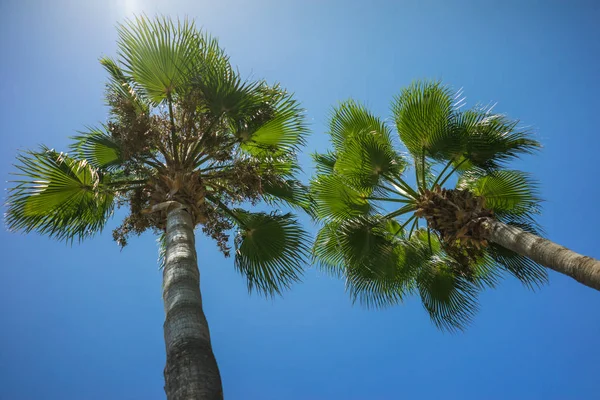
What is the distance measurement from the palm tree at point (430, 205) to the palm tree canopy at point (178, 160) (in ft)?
4.09

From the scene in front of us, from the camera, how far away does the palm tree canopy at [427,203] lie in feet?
27.9

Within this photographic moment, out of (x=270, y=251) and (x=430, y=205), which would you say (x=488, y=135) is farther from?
(x=270, y=251)

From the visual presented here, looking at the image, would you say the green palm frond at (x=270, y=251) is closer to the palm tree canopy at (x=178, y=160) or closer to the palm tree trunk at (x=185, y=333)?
the palm tree canopy at (x=178, y=160)

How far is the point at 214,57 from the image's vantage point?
7238mm

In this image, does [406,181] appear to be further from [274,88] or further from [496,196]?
[274,88]

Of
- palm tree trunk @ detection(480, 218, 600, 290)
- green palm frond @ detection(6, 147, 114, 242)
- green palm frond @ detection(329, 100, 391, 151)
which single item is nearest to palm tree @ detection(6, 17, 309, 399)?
green palm frond @ detection(6, 147, 114, 242)

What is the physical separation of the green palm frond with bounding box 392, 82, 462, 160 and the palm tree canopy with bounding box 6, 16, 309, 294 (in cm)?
190

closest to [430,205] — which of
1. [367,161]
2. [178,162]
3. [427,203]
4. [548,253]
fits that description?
[427,203]

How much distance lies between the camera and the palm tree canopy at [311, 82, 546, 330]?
849cm

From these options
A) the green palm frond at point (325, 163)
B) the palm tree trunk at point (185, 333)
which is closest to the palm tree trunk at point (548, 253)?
the green palm frond at point (325, 163)

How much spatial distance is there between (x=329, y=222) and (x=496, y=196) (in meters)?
3.26

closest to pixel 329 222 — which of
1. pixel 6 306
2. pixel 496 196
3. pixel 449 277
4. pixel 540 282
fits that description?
pixel 449 277

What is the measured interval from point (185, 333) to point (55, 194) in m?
4.22

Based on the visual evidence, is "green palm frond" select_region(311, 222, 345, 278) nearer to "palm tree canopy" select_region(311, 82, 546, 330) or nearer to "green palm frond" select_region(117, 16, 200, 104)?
"palm tree canopy" select_region(311, 82, 546, 330)
